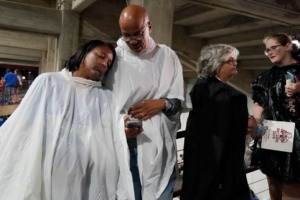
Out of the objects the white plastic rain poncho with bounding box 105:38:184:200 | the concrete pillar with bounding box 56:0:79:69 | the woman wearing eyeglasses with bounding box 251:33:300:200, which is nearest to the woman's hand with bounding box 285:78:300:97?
the woman wearing eyeglasses with bounding box 251:33:300:200

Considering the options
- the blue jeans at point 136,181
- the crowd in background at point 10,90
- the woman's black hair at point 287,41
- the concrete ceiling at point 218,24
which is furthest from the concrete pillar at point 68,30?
the blue jeans at point 136,181

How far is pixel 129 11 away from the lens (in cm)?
140

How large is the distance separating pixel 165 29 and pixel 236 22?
2.04 meters

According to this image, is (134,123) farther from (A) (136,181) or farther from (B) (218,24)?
(B) (218,24)

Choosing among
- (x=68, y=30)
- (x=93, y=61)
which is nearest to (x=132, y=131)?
(x=93, y=61)

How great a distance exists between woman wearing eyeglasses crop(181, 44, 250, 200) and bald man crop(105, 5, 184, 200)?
0.57 feet

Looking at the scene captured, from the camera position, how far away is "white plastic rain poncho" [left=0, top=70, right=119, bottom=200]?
49.3 inches

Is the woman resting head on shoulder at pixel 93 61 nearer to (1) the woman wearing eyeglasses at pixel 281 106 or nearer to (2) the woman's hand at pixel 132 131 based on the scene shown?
(2) the woman's hand at pixel 132 131

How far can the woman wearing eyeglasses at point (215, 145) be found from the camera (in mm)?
1566

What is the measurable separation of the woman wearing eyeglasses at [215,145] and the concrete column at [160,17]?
0.85 metres

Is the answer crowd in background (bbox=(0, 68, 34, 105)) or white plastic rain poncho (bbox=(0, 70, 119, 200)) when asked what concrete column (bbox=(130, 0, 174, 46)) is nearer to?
white plastic rain poncho (bbox=(0, 70, 119, 200))

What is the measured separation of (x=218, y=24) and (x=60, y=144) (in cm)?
364

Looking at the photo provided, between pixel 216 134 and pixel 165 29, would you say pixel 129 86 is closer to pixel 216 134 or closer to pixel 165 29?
pixel 216 134

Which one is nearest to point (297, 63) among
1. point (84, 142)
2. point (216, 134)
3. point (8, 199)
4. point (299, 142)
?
point (299, 142)
